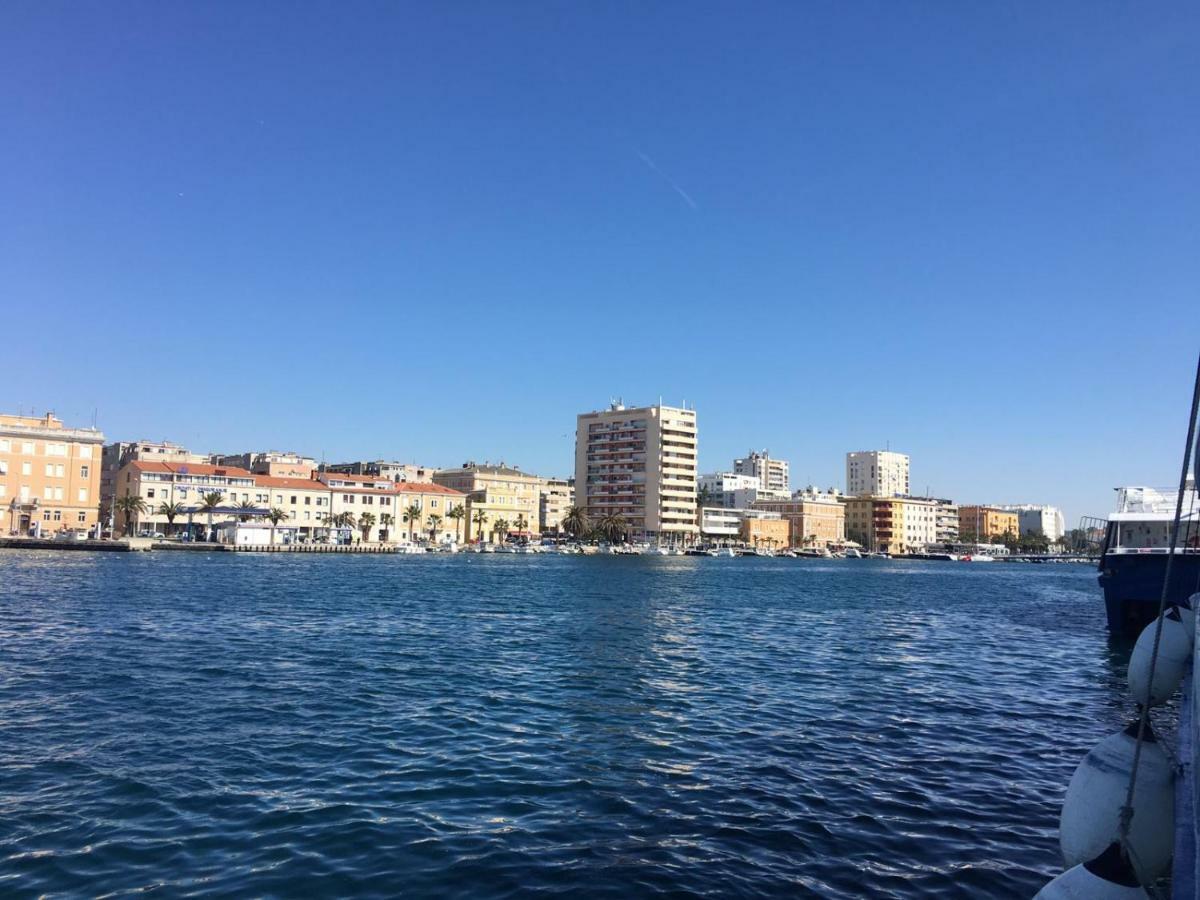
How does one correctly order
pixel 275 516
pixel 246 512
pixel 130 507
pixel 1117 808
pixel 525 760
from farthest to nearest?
pixel 275 516 → pixel 246 512 → pixel 130 507 → pixel 525 760 → pixel 1117 808

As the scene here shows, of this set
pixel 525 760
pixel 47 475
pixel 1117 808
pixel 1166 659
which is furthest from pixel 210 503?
pixel 1117 808

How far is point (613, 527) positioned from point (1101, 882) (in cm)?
16509

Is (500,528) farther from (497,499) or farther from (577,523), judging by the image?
(577,523)

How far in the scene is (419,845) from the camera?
9.92 meters

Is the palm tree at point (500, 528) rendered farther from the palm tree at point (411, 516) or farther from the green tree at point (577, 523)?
the palm tree at point (411, 516)

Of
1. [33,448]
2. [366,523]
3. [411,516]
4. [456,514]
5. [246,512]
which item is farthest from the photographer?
[456,514]

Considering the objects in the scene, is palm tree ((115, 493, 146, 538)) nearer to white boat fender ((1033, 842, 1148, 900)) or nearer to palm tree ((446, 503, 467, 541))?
palm tree ((446, 503, 467, 541))

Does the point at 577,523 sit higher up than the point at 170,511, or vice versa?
the point at 170,511

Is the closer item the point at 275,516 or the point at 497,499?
the point at 275,516

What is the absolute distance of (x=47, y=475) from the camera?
10656 centimetres

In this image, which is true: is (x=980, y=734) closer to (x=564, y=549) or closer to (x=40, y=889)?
(x=40, y=889)

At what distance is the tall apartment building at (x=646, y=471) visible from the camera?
570ft

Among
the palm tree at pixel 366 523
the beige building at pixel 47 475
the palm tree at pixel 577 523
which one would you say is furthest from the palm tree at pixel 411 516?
the beige building at pixel 47 475

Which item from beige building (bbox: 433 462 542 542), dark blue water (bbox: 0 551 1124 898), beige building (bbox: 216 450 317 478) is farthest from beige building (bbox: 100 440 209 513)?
dark blue water (bbox: 0 551 1124 898)
